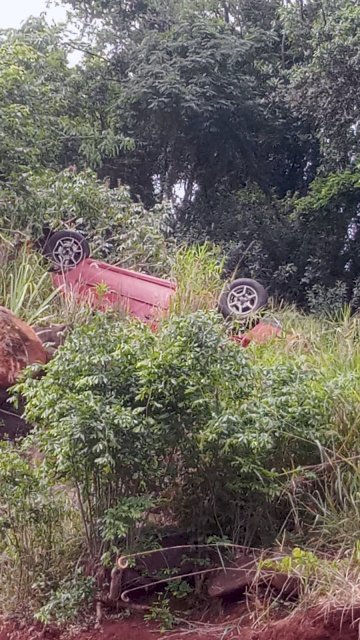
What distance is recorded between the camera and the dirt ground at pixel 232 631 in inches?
111

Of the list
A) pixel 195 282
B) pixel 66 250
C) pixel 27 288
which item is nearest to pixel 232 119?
pixel 66 250

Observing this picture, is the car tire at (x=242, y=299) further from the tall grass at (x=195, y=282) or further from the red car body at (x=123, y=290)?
the red car body at (x=123, y=290)

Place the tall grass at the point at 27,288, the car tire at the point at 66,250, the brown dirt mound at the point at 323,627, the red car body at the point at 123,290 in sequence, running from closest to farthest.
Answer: the brown dirt mound at the point at 323,627 < the tall grass at the point at 27,288 < the red car body at the point at 123,290 < the car tire at the point at 66,250

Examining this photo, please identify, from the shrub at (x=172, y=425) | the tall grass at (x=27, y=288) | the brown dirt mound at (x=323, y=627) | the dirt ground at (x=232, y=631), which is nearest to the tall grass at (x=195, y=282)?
the tall grass at (x=27, y=288)

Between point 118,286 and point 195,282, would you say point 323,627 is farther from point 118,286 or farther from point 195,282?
point 118,286

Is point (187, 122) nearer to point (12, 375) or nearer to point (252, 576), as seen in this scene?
point (12, 375)

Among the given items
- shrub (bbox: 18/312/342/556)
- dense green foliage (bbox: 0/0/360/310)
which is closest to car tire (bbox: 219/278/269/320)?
shrub (bbox: 18/312/342/556)

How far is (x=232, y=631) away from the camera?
306cm

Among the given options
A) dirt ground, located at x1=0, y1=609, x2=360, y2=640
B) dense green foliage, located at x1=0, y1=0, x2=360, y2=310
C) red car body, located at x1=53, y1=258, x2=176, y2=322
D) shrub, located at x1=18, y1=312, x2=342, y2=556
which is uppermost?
dense green foliage, located at x1=0, y1=0, x2=360, y2=310

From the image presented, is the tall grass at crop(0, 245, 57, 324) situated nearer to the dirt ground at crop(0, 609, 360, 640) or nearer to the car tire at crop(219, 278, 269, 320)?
the car tire at crop(219, 278, 269, 320)

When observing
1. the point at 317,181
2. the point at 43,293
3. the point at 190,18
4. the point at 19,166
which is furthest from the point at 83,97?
the point at 43,293

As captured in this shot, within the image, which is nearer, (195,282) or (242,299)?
(195,282)

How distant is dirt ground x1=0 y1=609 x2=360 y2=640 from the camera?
2.81m

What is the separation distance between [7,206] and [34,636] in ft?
14.5
